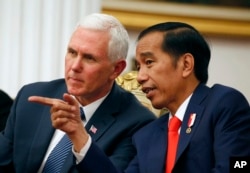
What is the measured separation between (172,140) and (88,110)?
449 millimetres

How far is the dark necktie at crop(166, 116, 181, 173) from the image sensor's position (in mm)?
2312

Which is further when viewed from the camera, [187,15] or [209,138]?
[187,15]

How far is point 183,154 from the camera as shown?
2.24 metres

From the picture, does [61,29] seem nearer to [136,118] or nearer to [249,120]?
[136,118]

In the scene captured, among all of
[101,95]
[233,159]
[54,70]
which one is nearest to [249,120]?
[233,159]

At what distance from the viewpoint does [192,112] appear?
2.33 metres

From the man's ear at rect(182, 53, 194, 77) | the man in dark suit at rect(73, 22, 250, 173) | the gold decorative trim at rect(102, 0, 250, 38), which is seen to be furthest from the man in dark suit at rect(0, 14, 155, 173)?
the gold decorative trim at rect(102, 0, 250, 38)

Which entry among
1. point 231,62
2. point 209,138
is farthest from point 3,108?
point 231,62

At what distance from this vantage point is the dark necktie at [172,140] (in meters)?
2.31

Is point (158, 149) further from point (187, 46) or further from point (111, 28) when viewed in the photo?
point (111, 28)

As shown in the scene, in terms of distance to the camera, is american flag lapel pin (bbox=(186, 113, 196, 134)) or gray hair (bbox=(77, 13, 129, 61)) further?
gray hair (bbox=(77, 13, 129, 61))

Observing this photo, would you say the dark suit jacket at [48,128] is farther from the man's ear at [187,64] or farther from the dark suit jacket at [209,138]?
the man's ear at [187,64]

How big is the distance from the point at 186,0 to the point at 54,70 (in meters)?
0.98

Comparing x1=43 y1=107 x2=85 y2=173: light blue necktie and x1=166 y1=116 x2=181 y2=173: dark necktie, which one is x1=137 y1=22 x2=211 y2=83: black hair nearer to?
x1=166 y1=116 x2=181 y2=173: dark necktie
